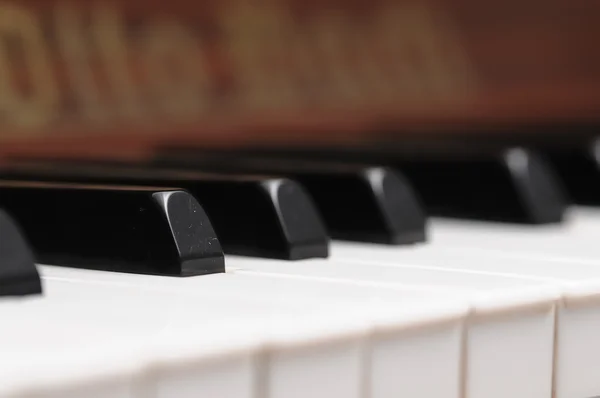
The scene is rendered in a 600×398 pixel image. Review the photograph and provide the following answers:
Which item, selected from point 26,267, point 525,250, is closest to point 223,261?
point 26,267

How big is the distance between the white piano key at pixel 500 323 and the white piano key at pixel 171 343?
2.7 inches

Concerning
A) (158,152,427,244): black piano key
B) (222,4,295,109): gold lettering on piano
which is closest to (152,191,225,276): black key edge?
(158,152,427,244): black piano key

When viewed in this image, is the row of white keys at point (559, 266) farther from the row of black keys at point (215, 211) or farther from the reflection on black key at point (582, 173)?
the reflection on black key at point (582, 173)

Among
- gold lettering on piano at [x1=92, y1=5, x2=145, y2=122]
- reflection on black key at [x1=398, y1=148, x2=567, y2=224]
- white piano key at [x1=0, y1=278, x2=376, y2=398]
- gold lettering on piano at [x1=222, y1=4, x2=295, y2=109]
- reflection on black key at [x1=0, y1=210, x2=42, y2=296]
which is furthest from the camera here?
gold lettering on piano at [x1=222, y1=4, x2=295, y2=109]

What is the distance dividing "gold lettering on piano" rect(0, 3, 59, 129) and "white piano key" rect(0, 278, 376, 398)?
1.50 feet

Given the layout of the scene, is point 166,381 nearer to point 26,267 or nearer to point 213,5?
point 26,267

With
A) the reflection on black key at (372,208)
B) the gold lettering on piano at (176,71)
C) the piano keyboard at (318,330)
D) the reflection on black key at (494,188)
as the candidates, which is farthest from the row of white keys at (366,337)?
the gold lettering on piano at (176,71)

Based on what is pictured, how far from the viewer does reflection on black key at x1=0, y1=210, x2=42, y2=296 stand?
1.87 feet

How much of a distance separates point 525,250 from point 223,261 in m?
0.26

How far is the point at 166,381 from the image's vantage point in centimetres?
47

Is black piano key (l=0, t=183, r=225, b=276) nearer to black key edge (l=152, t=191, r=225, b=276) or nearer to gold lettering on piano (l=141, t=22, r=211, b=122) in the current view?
black key edge (l=152, t=191, r=225, b=276)

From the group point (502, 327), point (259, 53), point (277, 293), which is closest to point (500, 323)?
point (502, 327)

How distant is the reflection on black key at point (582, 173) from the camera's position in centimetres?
117

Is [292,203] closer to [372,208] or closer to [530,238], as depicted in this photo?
[372,208]
